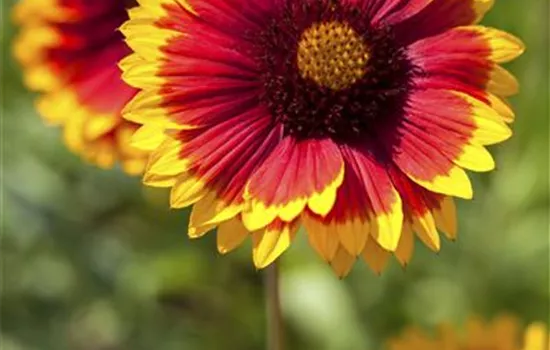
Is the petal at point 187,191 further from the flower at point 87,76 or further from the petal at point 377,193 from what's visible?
the flower at point 87,76

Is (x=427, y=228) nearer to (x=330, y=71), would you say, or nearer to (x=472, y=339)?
(x=330, y=71)

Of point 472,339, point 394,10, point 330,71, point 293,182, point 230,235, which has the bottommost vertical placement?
point 472,339

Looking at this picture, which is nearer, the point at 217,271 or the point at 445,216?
the point at 445,216

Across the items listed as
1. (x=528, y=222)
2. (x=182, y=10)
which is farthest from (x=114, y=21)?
(x=528, y=222)

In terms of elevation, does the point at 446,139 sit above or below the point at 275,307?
above

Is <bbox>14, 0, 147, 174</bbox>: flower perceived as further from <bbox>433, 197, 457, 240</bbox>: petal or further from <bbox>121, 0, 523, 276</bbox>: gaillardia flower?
<bbox>433, 197, 457, 240</bbox>: petal

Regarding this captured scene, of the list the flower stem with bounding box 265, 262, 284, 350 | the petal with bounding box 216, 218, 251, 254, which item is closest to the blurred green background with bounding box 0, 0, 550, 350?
the flower stem with bounding box 265, 262, 284, 350

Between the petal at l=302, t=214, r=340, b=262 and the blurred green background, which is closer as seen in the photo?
the petal at l=302, t=214, r=340, b=262

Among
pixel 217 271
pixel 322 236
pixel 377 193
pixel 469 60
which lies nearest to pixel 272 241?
pixel 322 236
